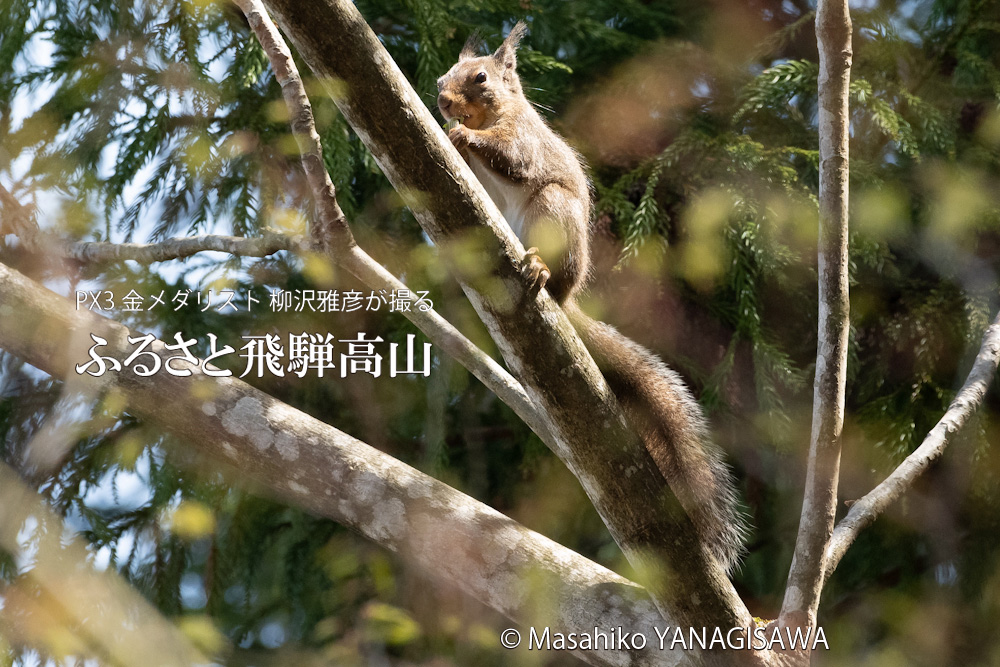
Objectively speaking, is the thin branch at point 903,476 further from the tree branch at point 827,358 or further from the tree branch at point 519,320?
the tree branch at point 519,320

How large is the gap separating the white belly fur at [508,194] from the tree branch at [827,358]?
71cm

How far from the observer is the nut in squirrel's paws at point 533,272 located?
1.35m

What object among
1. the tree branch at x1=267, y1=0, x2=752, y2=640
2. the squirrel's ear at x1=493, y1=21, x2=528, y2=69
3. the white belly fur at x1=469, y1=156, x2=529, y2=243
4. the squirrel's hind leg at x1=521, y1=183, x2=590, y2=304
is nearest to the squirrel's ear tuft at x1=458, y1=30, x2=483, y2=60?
the squirrel's ear at x1=493, y1=21, x2=528, y2=69

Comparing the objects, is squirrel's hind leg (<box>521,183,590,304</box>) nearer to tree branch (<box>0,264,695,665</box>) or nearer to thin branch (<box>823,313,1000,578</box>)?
tree branch (<box>0,264,695,665</box>)

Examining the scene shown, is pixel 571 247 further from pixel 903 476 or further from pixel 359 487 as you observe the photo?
pixel 903 476

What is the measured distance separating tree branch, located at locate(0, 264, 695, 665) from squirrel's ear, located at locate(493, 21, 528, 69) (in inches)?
41.9

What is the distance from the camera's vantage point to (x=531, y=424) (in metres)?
1.72

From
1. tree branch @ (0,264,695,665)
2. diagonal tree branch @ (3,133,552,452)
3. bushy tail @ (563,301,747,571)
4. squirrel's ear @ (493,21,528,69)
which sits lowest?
tree branch @ (0,264,695,665)

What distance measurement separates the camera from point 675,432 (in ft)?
5.78

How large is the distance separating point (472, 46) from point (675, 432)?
1.23 metres

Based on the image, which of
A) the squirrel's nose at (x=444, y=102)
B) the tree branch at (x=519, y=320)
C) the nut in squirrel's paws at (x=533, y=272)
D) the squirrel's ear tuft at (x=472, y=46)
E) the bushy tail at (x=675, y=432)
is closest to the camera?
the tree branch at (x=519, y=320)

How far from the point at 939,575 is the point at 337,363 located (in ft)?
5.69

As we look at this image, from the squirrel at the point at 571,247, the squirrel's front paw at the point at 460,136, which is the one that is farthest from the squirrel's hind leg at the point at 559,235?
the squirrel's front paw at the point at 460,136

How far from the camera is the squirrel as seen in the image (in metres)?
1.71
